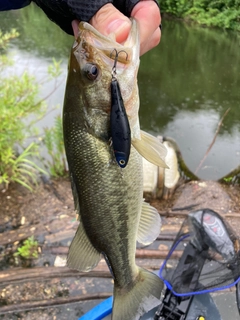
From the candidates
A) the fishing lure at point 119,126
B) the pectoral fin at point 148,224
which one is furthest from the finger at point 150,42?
the pectoral fin at point 148,224

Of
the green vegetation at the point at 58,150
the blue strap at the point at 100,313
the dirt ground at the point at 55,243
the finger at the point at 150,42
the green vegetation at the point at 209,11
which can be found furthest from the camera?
the green vegetation at the point at 209,11

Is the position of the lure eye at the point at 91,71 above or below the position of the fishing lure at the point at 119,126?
above

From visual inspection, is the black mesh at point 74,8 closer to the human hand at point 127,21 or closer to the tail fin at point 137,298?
the human hand at point 127,21

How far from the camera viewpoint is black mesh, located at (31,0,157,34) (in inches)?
55.0

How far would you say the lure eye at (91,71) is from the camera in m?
1.38

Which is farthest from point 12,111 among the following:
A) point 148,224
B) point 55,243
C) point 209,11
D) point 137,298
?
point 209,11

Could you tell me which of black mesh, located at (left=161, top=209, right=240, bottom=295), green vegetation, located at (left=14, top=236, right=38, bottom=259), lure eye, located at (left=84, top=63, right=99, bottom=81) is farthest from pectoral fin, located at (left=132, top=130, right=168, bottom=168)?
green vegetation, located at (left=14, top=236, right=38, bottom=259)

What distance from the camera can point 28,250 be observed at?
13.2 ft

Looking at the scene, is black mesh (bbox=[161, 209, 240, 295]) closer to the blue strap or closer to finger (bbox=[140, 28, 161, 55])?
the blue strap

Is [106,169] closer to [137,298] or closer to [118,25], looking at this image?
[118,25]

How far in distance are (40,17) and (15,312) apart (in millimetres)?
20956

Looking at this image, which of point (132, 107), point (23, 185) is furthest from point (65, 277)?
point (132, 107)

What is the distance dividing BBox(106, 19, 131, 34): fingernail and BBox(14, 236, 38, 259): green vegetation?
3.24 meters

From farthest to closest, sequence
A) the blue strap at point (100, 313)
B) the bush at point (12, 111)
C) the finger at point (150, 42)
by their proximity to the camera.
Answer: the bush at point (12, 111), the blue strap at point (100, 313), the finger at point (150, 42)
